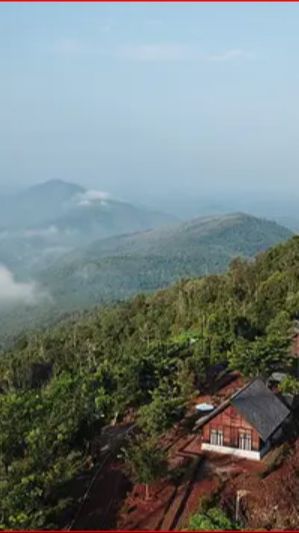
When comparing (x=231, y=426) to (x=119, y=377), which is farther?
(x=119, y=377)

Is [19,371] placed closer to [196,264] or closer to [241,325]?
[241,325]

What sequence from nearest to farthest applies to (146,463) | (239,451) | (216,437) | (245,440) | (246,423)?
(146,463) < (246,423) < (245,440) < (239,451) < (216,437)

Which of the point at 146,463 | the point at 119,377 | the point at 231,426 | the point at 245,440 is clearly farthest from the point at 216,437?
the point at 119,377

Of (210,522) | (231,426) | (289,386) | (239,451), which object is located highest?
(289,386)

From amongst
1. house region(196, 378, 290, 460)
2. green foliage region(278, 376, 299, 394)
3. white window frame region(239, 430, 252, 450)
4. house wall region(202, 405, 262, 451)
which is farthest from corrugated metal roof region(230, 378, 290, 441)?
green foliage region(278, 376, 299, 394)

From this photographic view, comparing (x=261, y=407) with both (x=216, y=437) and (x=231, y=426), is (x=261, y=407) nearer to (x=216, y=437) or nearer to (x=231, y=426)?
(x=231, y=426)
